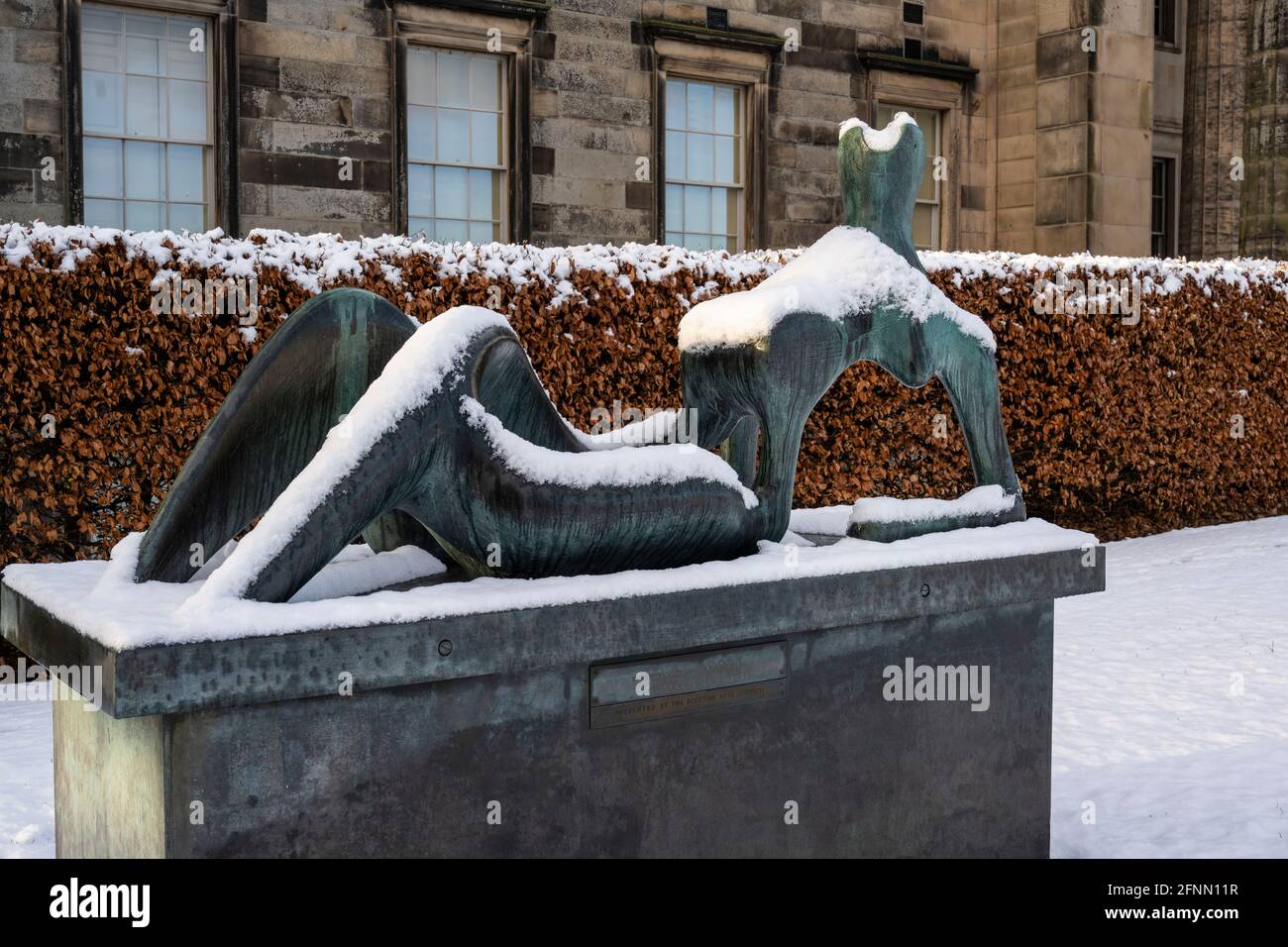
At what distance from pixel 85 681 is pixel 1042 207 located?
14806mm

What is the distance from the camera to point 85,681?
2594 millimetres

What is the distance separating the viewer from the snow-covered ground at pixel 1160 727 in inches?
175

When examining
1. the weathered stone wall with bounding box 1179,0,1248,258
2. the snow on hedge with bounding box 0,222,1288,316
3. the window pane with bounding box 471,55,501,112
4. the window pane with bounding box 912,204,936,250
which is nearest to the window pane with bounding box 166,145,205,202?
the window pane with bounding box 471,55,501,112

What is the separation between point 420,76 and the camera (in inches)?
493

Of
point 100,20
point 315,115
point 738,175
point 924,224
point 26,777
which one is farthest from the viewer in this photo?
point 924,224

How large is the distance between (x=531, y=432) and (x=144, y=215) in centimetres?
906

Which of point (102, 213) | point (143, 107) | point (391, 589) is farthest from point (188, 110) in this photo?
point (391, 589)

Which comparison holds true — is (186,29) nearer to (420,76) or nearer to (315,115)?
(315,115)

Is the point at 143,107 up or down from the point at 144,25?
down

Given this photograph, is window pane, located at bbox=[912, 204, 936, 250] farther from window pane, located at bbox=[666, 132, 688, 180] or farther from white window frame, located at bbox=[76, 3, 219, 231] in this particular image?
white window frame, located at bbox=[76, 3, 219, 231]

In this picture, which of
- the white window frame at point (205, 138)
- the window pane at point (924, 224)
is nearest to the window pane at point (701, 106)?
the window pane at point (924, 224)

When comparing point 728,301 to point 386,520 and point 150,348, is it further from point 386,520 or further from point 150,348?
point 150,348

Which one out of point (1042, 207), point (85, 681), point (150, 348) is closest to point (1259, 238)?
point (1042, 207)

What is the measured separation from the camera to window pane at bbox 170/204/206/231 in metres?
11.3
